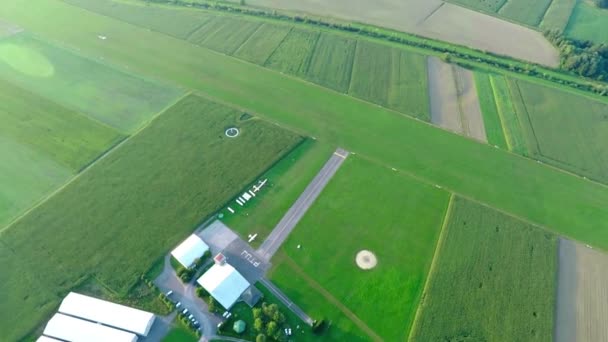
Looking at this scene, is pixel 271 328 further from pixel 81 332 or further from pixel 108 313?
pixel 81 332

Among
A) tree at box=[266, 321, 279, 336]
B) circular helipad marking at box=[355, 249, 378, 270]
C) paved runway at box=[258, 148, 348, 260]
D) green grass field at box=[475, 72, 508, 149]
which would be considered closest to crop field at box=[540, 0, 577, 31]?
green grass field at box=[475, 72, 508, 149]

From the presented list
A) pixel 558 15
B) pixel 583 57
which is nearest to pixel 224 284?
pixel 583 57

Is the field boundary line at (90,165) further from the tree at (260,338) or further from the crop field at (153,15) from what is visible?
the tree at (260,338)

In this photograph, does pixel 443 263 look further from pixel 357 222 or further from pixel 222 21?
pixel 222 21

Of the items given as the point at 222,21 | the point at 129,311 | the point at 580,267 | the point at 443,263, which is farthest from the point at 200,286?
the point at 222,21

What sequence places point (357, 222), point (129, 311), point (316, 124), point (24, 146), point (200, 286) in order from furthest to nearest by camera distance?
1. point (316, 124)
2. point (24, 146)
3. point (357, 222)
4. point (200, 286)
5. point (129, 311)
